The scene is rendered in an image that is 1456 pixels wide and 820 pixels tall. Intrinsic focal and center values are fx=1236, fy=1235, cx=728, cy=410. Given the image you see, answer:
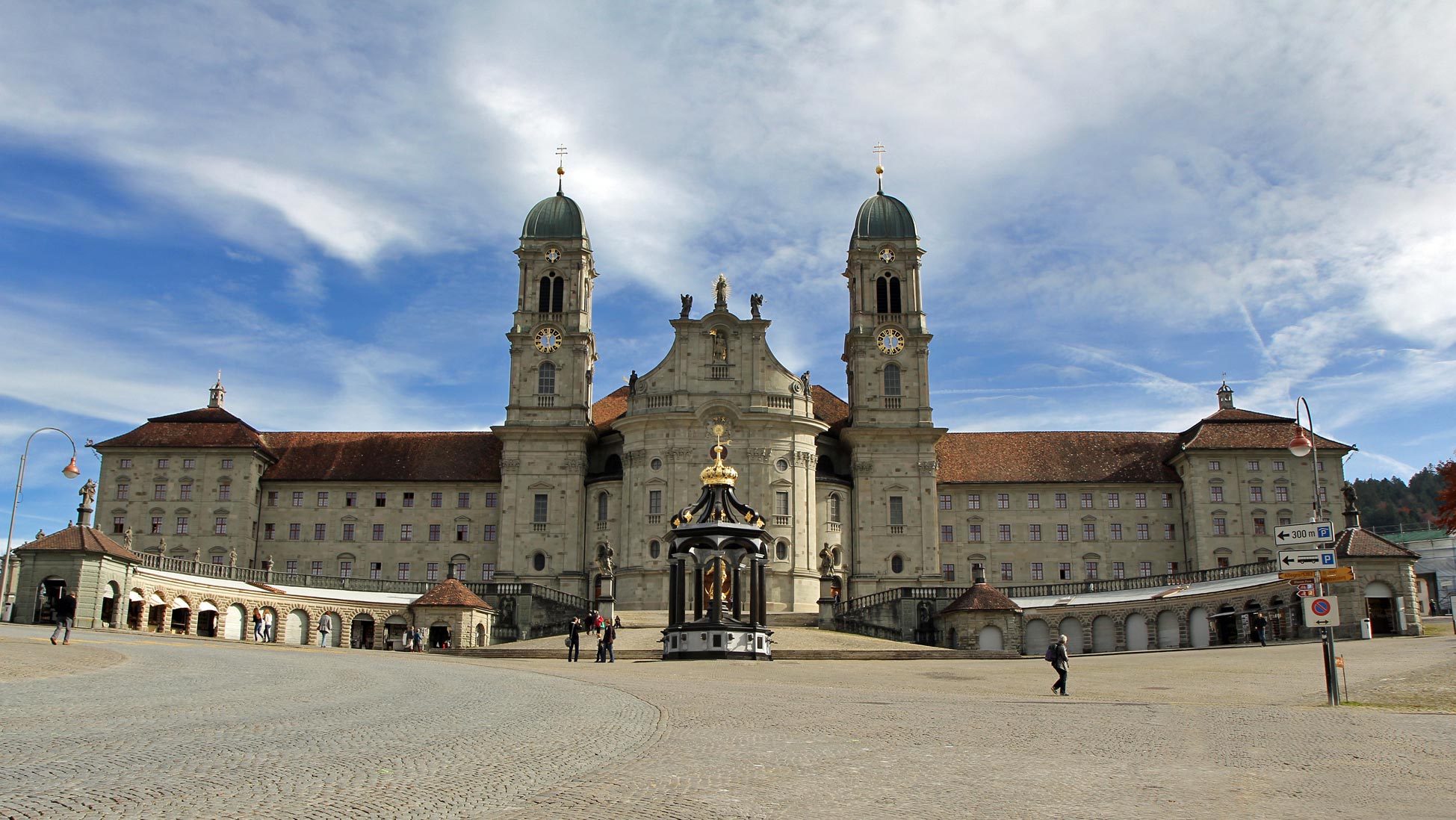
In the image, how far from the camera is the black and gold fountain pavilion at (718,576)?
46.4 meters

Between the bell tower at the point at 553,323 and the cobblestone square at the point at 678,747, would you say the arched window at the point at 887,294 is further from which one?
the cobblestone square at the point at 678,747

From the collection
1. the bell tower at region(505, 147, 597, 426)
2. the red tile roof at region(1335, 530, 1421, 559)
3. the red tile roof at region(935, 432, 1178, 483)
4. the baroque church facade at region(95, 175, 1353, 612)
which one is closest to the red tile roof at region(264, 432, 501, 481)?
the baroque church facade at region(95, 175, 1353, 612)

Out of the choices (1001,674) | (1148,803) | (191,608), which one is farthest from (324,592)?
(1148,803)

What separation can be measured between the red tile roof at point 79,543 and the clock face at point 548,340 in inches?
1250

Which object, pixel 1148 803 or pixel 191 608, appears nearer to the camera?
pixel 1148 803

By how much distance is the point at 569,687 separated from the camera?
1120 inches

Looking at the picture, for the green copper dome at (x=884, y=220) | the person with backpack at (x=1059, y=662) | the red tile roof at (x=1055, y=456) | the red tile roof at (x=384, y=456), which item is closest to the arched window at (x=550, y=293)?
the red tile roof at (x=384, y=456)

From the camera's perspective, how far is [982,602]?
62.6 meters

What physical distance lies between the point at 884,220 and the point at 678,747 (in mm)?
72168

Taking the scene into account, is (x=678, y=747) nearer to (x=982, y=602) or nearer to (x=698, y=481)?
(x=982, y=602)

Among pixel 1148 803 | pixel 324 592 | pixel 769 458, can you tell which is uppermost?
pixel 769 458

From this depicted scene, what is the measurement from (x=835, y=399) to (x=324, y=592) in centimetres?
3892

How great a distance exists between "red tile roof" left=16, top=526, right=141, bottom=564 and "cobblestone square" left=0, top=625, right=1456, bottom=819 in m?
26.2

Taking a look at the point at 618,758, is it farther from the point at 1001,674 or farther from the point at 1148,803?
the point at 1001,674
